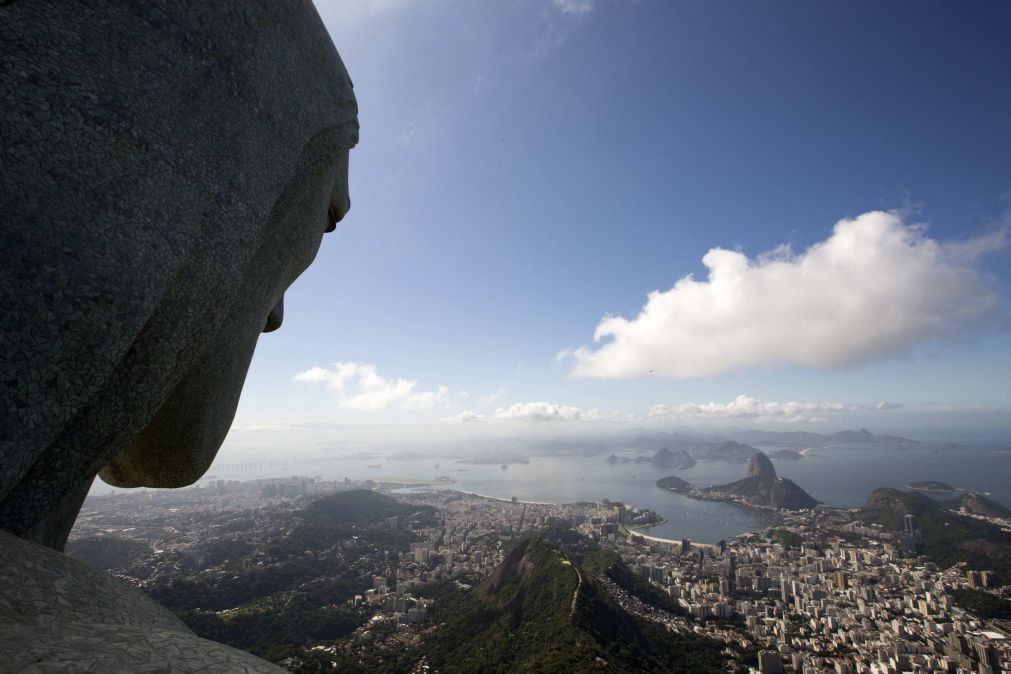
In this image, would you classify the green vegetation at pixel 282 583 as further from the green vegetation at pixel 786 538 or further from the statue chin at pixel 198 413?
the green vegetation at pixel 786 538

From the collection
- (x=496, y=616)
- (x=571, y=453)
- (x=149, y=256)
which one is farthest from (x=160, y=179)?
(x=571, y=453)

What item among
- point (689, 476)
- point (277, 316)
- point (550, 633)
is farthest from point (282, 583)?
point (689, 476)

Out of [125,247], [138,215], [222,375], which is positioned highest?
[138,215]

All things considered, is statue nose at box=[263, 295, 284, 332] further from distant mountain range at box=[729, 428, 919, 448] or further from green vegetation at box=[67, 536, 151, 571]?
distant mountain range at box=[729, 428, 919, 448]

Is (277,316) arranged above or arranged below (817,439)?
above

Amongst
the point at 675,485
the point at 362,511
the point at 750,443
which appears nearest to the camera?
the point at 362,511

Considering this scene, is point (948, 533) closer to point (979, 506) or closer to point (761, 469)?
point (979, 506)

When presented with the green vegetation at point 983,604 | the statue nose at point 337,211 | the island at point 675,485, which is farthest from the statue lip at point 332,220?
the island at point 675,485
